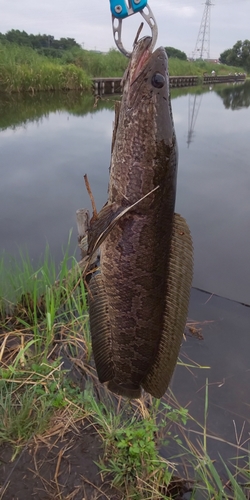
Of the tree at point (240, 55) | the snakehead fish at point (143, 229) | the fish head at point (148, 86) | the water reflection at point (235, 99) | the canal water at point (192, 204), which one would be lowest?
the canal water at point (192, 204)

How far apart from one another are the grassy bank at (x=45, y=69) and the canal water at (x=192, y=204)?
0.74 metres

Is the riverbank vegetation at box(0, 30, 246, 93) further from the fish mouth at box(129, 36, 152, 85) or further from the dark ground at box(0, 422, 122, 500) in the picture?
the dark ground at box(0, 422, 122, 500)

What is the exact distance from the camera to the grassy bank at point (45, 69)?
15.5 meters

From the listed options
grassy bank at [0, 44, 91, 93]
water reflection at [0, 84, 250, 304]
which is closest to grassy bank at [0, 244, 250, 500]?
water reflection at [0, 84, 250, 304]

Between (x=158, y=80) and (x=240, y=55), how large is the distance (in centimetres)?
10378

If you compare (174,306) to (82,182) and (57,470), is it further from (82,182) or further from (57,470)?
(82,182)

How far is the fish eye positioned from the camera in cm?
154

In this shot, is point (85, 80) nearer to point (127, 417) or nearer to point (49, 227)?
point (49, 227)

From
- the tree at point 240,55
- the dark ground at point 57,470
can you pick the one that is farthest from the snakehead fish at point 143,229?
the tree at point 240,55

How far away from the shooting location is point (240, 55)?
88.7 metres

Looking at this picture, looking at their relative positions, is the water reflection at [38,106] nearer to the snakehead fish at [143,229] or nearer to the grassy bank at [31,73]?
the grassy bank at [31,73]

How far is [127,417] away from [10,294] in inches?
72.1

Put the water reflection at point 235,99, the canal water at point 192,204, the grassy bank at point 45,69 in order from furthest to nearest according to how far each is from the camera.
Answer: the water reflection at point 235,99 < the grassy bank at point 45,69 < the canal water at point 192,204

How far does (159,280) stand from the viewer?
5.22 ft
